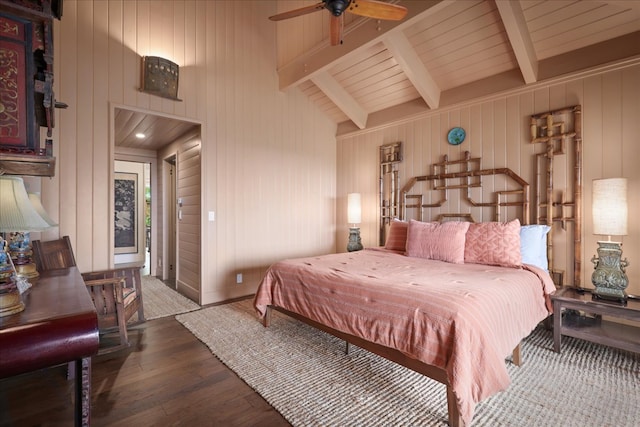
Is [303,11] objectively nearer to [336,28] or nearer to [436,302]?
[336,28]

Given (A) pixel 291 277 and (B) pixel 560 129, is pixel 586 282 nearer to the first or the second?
(B) pixel 560 129

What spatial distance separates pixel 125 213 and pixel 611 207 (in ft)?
24.1

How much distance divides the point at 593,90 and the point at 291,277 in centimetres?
333

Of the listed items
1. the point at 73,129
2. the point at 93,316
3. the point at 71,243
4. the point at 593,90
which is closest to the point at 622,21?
the point at 593,90

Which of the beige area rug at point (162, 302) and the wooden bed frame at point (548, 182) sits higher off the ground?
the wooden bed frame at point (548, 182)

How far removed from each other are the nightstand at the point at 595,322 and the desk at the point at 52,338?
3060 mm

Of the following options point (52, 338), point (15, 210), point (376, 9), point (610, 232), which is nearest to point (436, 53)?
point (376, 9)

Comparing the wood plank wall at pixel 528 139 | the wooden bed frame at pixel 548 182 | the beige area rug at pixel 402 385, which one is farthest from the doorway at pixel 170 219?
the wood plank wall at pixel 528 139

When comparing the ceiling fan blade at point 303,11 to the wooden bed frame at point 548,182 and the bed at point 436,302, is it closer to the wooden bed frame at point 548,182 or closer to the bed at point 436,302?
the bed at point 436,302

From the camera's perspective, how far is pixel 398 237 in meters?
3.74

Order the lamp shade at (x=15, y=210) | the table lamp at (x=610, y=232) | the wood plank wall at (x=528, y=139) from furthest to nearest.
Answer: the wood plank wall at (x=528, y=139) → the table lamp at (x=610, y=232) → the lamp shade at (x=15, y=210)

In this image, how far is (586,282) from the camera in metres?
2.88

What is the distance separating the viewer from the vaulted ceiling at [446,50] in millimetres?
2686

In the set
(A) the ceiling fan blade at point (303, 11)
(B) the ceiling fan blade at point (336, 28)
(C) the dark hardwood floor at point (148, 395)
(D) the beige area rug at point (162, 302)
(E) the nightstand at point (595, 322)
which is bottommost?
(C) the dark hardwood floor at point (148, 395)
